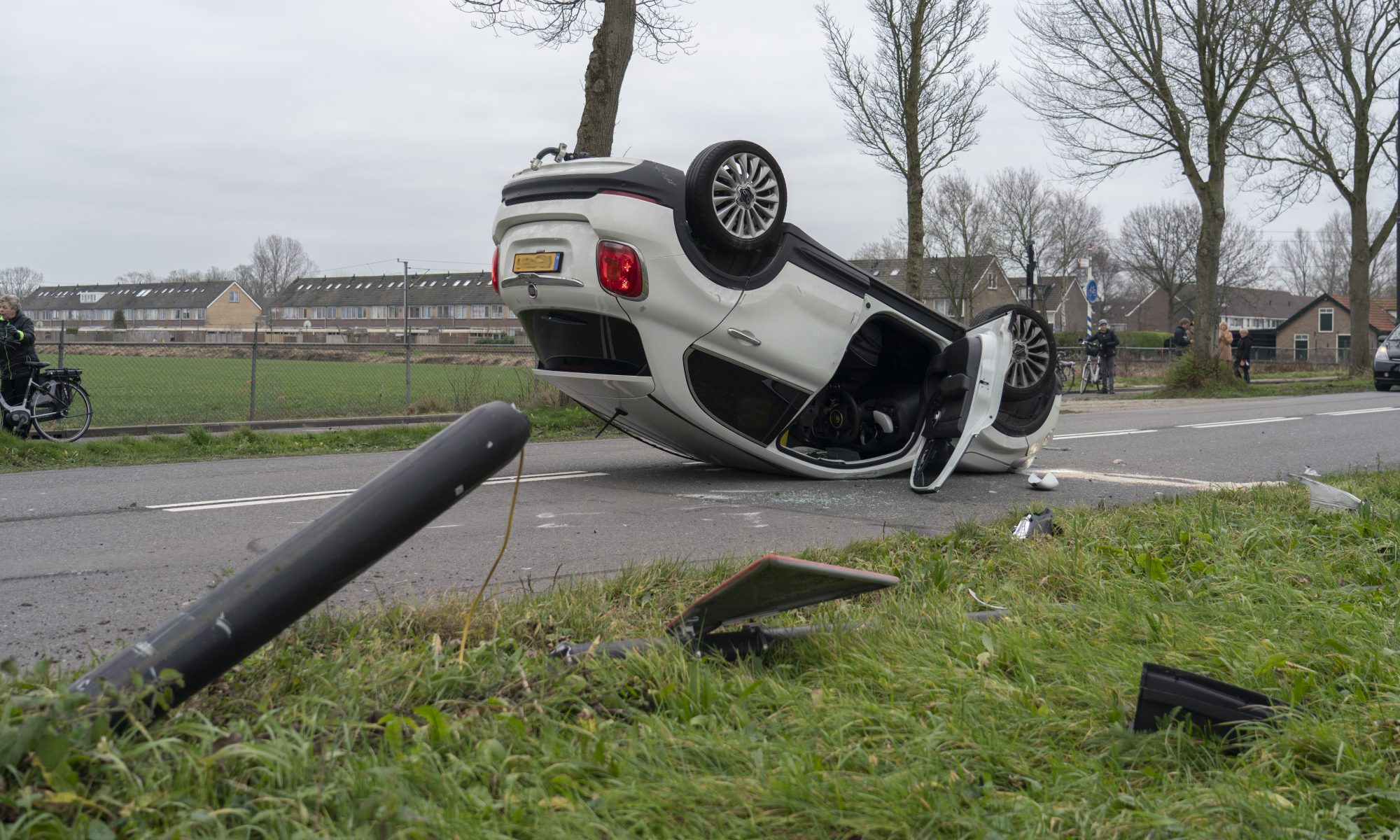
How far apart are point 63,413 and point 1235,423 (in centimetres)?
1361

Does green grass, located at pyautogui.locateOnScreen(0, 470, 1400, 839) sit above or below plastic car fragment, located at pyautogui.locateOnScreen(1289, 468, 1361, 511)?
below

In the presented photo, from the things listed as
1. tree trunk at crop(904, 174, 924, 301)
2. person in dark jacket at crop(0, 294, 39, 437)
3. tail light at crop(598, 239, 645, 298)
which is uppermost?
tree trunk at crop(904, 174, 924, 301)

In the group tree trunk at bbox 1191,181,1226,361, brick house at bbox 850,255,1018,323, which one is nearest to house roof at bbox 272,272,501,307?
brick house at bbox 850,255,1018,323

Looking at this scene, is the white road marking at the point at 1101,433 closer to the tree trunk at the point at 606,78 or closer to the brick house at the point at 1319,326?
the tree trunk at the point at 606,78

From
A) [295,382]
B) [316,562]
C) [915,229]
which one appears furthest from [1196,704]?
[295,382]

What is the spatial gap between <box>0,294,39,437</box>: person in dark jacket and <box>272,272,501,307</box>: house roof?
75.4 metres

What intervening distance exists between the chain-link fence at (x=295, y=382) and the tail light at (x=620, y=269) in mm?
4848

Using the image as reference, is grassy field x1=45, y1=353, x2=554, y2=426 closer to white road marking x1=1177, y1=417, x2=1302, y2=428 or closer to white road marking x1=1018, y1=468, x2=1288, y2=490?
white road marking x1=1018, y1=468, x2=1288, y2=490

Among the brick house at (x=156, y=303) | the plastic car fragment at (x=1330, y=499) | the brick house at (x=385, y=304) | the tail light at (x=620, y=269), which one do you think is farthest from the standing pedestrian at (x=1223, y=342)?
the brick house at (x=156, y=303)

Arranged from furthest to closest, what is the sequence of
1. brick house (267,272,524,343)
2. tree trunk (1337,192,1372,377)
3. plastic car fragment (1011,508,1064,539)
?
brick house (267,272,524,343), tree trunk (1337,192,1372,377), plastic car fragment (1011,508,1064,539)

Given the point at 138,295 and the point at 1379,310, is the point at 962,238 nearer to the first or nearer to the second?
the point at 1379,310

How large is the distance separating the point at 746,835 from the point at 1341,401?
19879 mm

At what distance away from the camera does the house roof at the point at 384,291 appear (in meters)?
91.2

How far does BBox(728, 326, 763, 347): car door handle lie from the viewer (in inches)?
259
